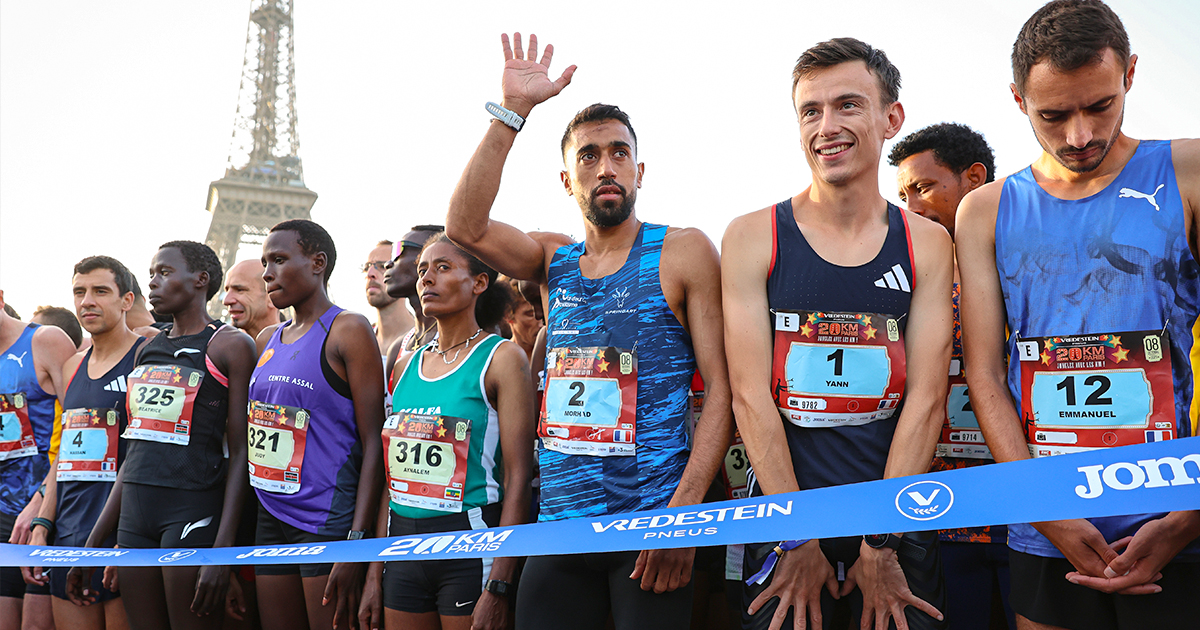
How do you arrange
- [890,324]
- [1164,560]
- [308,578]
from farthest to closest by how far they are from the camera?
[308,578]
[890,324]
[1164,560]

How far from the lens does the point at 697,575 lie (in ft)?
13.0

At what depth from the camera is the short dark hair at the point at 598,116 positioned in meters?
3.35

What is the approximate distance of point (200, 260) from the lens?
16.2 feet

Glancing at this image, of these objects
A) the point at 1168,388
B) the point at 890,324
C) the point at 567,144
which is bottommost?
the point at 1168,388

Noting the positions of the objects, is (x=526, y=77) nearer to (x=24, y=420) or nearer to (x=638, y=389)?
(x=638, y=389)

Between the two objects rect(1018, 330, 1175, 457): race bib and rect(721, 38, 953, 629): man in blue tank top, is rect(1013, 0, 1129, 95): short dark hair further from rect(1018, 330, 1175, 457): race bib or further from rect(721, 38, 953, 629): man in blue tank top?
rect(1018, 330, 1175, 457): race bib

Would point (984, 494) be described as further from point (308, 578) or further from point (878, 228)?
point (308, 578)

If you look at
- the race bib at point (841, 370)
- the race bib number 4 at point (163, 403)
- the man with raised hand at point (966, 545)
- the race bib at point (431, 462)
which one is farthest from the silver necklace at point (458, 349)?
the man with raised hand at point (966, 545)

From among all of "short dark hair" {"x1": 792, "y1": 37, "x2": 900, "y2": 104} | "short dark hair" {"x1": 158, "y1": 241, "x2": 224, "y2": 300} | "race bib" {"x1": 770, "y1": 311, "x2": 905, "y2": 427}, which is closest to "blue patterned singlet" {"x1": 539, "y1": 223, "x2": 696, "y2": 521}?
"race bib" {"x1": 770, "y1": 311, "x2": 905, "y2": 427}

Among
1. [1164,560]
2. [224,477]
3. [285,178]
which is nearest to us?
[1164,560]

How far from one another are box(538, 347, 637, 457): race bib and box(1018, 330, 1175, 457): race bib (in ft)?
4.31

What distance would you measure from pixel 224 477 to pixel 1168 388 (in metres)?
4.45

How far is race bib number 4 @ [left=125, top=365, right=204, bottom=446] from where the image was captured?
4324 millimetres

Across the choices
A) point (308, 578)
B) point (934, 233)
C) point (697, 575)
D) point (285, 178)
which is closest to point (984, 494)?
point (934, 233)
